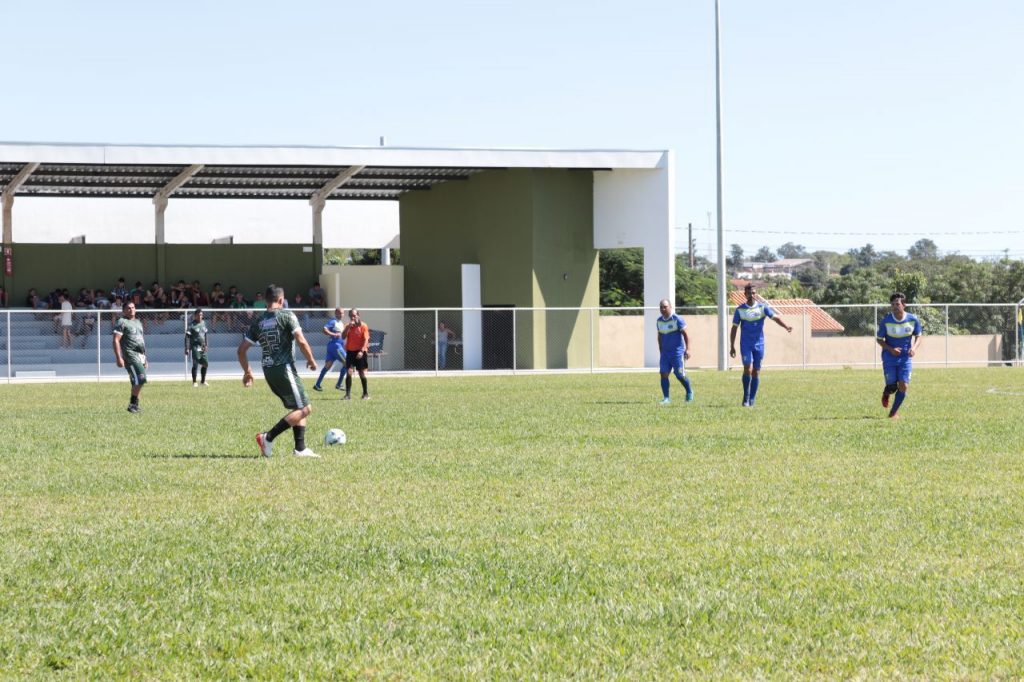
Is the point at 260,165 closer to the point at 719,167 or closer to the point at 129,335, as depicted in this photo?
the point at 719,167

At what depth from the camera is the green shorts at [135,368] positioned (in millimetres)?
22281

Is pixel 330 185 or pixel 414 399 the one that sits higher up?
pixel 330 185

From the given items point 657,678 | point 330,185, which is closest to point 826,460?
point 657,678

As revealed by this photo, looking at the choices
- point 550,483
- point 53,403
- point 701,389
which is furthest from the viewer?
point 701,389

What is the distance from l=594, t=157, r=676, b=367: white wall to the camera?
41.8 meters

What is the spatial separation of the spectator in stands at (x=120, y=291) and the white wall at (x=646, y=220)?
Result: 16.2 meters

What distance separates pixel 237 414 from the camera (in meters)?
21.1

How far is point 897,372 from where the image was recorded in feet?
62.9

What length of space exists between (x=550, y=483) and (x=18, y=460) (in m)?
5.99

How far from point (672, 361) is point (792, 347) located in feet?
81.9

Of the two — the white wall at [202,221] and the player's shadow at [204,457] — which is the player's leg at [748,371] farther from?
the white wall at [202,221]

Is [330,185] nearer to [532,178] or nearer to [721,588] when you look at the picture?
[532,178]

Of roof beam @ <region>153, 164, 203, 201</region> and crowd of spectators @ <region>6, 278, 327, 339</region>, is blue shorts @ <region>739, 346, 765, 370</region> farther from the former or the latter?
roof beam @ <region>153, 164, 203, 201</region>

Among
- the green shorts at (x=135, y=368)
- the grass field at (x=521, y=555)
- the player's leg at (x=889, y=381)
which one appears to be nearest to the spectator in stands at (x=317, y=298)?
the green shorts at (x=135, y=368)
